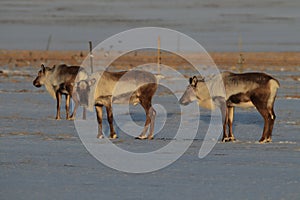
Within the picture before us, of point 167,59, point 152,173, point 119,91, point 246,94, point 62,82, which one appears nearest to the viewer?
point 152,173

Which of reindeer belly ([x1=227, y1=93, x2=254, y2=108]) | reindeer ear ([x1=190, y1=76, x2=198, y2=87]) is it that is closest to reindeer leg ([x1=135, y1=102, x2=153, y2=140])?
reindeer ear ([x1=190, y1=76, x2=198, y2=87])

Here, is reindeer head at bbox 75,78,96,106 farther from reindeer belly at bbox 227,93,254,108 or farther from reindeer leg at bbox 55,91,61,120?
reindeer leg at bbox 55,91,61,120

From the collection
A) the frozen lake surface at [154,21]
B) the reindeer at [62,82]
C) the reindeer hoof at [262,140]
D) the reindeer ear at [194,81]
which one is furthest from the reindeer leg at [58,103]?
the frozen lake surface at [154,21]

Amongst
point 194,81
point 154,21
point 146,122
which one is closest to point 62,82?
point 146,122

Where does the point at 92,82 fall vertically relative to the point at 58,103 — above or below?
above

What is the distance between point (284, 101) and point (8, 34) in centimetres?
5445

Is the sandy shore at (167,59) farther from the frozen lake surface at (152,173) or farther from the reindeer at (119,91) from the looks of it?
the reindeer at (119,91)

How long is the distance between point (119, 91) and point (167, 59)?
120 feet

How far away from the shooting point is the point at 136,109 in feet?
78.1

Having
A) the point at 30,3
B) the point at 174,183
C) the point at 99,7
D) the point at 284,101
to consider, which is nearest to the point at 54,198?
the point at 174,183

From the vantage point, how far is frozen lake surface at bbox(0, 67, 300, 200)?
36.8 ft

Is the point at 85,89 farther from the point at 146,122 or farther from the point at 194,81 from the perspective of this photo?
the point at 194,81

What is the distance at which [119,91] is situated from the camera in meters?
17.4

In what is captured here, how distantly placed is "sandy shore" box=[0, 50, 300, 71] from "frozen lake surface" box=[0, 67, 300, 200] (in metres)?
27.0
